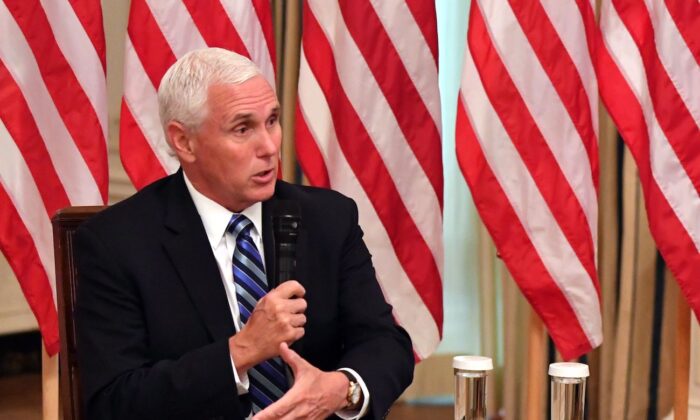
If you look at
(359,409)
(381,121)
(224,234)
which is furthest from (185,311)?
(381,121)

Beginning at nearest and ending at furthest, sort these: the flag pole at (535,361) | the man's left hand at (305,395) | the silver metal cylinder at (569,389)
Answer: the silver metal cylinder at (569,389) < the man's left hand at (305,395) < the flag pole at (535,361)

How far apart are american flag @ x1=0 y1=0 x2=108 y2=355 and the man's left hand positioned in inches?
59.3

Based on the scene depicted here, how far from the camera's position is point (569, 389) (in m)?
1.81

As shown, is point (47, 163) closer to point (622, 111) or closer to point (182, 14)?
A: point (182, 14)

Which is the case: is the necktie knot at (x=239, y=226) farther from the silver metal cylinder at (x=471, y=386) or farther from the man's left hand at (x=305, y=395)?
the silver metal cylinder at (x=471, y=386)

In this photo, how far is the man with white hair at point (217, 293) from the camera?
2.20m

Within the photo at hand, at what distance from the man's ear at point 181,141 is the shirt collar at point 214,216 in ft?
0.29

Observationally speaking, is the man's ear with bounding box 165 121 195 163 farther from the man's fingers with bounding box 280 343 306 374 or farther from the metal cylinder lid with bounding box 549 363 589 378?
the metal cylinder lid with bounding box 549 363 589 378

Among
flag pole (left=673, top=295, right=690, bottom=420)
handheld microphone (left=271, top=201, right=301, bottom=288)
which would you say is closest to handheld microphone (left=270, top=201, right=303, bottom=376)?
handheld microphone (left=271, top=201, right=301, bottom=288)

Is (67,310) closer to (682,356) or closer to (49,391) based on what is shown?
(49,391)

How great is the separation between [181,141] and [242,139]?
159 millimetres

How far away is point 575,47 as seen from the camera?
359 cm

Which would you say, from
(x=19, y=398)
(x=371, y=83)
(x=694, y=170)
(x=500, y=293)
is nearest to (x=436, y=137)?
(x=371, y=83)

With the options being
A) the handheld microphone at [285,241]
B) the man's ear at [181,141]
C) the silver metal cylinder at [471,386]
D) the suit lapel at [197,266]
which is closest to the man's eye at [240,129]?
the man's ear at [181,141]
